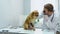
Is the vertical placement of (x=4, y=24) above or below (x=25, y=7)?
below

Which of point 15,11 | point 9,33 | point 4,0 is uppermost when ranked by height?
point 4,0

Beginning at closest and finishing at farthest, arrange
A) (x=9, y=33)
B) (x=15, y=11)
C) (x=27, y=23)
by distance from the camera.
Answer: (x=9, y=33)
(x=27, y=23)
(x=15, y=11)

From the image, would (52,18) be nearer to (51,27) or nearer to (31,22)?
(51,27)

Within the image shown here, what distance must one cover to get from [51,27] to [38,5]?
1.68 feet

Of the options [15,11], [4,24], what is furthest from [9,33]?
[15,11]

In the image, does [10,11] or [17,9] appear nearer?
[10,11]

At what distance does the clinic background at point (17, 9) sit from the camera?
1.03 metres

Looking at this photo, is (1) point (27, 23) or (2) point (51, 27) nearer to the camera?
(2) point (51, 27)

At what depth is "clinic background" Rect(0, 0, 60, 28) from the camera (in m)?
1.03

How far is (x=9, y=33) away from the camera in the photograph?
0.76 meters

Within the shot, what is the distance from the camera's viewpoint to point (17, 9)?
1299 mm

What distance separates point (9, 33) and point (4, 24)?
284 millimetres

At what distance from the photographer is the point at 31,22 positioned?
3.35 feet

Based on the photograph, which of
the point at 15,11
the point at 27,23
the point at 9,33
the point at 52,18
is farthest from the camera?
the point at 15,11
